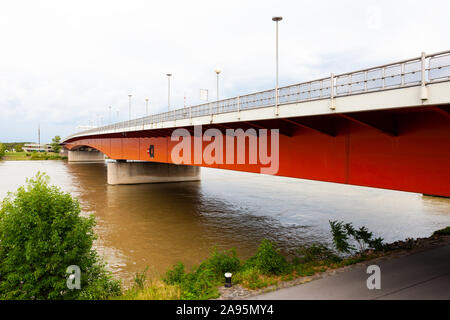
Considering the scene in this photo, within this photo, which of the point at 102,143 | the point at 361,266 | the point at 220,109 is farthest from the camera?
the point at 102,143

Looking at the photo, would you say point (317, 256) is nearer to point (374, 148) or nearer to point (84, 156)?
point (374, 148)

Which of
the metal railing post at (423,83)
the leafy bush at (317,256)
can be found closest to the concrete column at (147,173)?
the leafy bush at (317,256)

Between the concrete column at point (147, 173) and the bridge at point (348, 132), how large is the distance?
22.6 meters

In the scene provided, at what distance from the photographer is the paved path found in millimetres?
7570

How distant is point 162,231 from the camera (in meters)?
18.6

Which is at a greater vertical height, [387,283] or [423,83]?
[423,83]

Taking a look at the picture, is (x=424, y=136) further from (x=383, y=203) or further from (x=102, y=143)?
(x=102, y=143)

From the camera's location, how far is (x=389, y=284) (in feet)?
27.1

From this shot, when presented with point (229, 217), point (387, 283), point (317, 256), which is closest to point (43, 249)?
point (387, 283)

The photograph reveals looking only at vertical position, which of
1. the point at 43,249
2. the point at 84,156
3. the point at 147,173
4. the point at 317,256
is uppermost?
the point at 84,156

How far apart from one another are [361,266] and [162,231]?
483 inches

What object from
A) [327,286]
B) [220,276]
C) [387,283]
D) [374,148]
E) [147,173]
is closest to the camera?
[327,286]

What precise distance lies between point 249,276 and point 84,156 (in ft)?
310
